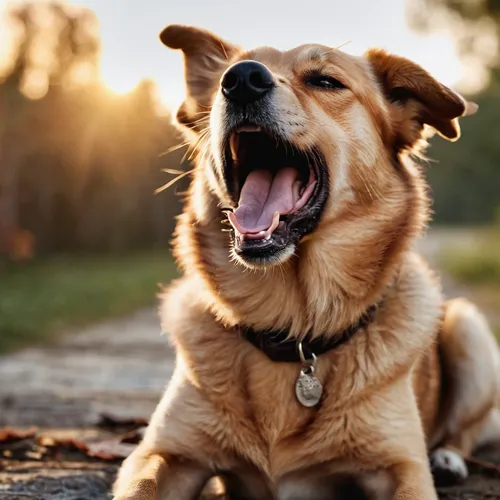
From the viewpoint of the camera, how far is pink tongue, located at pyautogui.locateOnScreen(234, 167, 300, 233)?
3186 mm

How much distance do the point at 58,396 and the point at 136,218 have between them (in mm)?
21549

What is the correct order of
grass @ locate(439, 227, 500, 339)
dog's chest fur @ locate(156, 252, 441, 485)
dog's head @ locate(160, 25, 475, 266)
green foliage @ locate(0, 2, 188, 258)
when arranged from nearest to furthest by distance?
dog's chest fur @ locate(156, 252, 441, 485)
dog's head @ locate(160, 25, 475, 266)
grass @ locate(439, 227, 500, 339)
green foliage @ locate(0, 2, 188, 258)

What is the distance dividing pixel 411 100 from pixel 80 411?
117 inches

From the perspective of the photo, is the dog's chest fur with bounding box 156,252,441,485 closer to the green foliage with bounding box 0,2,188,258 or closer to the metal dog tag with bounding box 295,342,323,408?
the metal dog tag with bounding box 295,342,323,408

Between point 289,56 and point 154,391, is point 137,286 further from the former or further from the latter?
point 289,56

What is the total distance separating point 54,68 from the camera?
22.4 m

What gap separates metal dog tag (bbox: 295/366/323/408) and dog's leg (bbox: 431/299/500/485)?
3.58ft

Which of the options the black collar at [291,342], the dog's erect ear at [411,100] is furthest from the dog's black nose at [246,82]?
the black collar at [291,342]

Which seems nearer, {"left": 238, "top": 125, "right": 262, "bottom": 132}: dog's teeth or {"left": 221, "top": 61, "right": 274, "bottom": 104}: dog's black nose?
{"left": 221, "top": 61, "right": 274, "bottom": 104}: dog's black nose

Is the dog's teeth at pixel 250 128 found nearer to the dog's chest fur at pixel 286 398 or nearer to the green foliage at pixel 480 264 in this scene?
the dog's chest fur at pixel 286 398

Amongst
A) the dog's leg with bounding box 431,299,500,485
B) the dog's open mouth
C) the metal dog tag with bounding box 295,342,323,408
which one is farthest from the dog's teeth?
the dog's leg with bounding box 431,299,500,485

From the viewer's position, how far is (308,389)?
123 inches

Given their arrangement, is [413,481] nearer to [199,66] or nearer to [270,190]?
[270,190]

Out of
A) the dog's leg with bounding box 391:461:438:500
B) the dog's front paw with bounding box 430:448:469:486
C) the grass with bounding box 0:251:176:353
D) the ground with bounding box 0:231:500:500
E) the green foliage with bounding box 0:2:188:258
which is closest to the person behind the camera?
the dog's leg with bounding box 391:461:438:500
